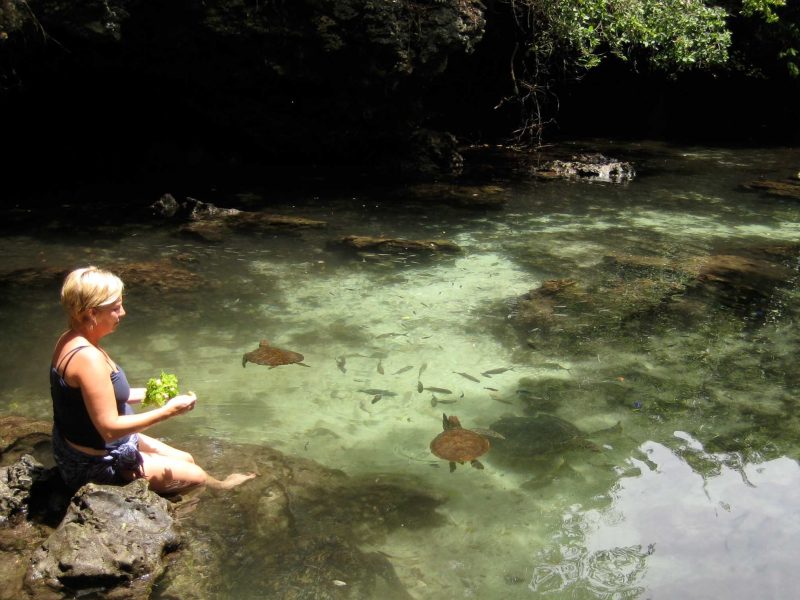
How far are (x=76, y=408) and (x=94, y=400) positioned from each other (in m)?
0.17

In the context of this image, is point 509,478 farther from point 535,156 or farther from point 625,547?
point 535,156

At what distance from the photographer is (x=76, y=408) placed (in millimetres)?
3047

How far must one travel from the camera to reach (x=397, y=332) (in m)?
5.89

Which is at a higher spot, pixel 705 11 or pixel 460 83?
pixel 705 11

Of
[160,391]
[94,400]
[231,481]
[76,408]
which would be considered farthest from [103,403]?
[231,481]

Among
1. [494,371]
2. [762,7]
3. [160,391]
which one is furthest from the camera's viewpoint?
[762,7]

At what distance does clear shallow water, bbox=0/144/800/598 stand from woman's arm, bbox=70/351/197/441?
125cm

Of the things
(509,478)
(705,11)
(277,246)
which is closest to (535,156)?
(705,11)

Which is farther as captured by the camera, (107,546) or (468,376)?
(468,376)

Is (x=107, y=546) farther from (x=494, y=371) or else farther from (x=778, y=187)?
(x=778, y=187)

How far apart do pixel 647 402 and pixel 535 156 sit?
34.4ft

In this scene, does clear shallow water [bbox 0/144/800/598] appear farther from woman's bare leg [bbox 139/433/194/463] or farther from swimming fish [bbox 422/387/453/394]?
woman's bare leg [bbox 139/433/194/463]

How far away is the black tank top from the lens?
3.02 metres

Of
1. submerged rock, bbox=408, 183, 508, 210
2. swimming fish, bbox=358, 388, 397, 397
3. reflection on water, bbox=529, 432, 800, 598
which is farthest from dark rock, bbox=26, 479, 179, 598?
submerged rock, bbox=408, 183, 508, 210
